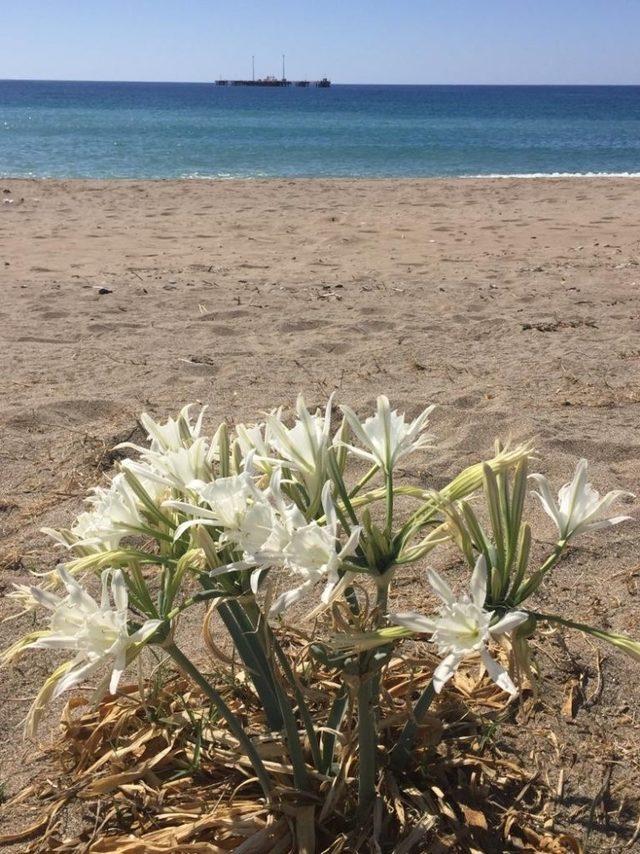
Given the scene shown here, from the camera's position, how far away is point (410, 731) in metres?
1.51

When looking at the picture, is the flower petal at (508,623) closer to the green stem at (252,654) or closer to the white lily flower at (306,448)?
the white lily flower at (306,448)

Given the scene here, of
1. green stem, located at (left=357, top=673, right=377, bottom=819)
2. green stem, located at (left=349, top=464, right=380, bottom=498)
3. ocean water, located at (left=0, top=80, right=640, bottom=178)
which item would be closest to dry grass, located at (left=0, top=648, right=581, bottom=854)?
green stem, located at (left=357, top=673, right=377, bottom=819)

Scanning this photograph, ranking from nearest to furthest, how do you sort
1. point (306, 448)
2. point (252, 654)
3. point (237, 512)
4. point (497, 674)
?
point (497, 674) → point (237, 512) → point (306, 448) → point (252, 654)

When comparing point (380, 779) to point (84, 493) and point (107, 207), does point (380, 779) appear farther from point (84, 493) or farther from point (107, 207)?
point (107, 207)

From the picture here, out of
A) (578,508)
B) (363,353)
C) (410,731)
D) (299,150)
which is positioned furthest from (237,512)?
(299,150)

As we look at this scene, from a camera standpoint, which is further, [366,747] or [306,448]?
[366,747]

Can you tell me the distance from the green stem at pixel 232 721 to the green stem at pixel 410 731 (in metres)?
0.24

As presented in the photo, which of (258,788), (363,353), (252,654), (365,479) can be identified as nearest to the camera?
(365,479)

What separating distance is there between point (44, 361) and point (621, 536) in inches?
119

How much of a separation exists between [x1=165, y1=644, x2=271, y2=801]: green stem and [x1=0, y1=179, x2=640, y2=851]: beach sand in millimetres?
591

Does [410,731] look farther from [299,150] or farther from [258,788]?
[299,150]

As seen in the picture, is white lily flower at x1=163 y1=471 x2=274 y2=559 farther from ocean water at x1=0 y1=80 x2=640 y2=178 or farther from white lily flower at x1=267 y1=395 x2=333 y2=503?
ocean water at x1=0 y1=80 x2=640 y2=178

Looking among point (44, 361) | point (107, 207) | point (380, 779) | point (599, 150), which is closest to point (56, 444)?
point (44, 361)

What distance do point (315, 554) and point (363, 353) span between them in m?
3.44
